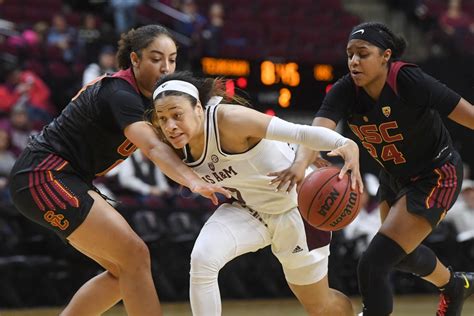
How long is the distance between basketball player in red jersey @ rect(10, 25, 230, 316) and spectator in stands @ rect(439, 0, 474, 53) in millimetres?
8727

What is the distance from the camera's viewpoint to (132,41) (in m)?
5.05

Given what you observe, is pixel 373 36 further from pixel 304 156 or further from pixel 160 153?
pixel 160 153

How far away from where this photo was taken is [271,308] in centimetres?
911

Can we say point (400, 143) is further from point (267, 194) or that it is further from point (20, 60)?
point (20, 60)

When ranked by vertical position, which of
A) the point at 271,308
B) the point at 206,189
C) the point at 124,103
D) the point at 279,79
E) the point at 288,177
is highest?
the point at 124,103

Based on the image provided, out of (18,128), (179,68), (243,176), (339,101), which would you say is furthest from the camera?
→ (179,68)

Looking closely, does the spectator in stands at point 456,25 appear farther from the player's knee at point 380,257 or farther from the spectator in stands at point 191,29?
the player's knee at point 380,257

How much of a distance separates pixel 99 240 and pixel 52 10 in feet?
27.7

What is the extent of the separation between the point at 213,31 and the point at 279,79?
149cm

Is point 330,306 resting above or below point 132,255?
below

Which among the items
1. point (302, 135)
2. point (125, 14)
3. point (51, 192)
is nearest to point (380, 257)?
point (302, 135)

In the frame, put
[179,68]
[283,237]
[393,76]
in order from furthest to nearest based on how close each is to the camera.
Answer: [179,68] → [393,76] → [283,237]

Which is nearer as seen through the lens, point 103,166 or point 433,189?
point 103,166

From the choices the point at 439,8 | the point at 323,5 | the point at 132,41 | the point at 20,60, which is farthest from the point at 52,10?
the point at 132,41
